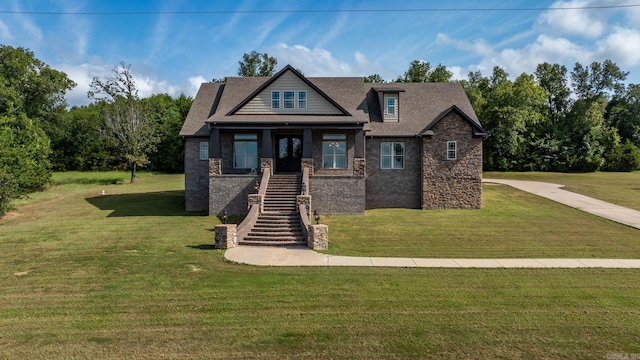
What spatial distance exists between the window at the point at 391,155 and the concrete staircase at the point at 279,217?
18.1ft

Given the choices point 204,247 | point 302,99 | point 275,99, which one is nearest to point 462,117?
point 302,99

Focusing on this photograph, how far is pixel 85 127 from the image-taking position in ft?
166

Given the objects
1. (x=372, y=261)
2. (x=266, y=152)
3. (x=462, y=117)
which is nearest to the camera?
(x=372, y=261)

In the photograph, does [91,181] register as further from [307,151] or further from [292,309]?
[292,309]

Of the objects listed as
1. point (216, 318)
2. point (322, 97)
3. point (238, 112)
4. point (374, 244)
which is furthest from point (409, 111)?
point (216, 318)

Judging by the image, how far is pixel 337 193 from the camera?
801 inches

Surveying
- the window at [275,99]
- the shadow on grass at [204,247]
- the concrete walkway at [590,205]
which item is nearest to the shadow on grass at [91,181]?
the window at [275,99]

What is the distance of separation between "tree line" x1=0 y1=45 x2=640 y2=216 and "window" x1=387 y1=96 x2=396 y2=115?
23637mm

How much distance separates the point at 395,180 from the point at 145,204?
51.3 ft

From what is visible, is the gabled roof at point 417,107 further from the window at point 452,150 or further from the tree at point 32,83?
the tree at point 32,83

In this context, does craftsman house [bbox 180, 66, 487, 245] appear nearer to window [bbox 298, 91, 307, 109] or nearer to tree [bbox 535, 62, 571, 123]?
window [bbox 298, 91, 307, 109]

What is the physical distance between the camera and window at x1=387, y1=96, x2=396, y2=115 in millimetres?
23688

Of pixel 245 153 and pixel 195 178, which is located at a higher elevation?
pixel 245 153

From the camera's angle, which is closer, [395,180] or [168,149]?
[395,180]
